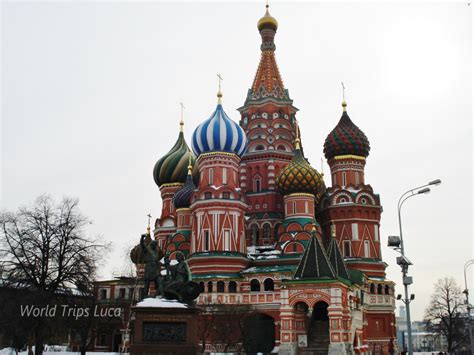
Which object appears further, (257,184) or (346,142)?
(257,184)

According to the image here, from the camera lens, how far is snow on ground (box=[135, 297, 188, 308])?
18.7m

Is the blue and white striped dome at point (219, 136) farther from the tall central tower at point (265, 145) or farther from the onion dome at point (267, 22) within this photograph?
the onion dome at point (267, 22)

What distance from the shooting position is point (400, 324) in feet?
442

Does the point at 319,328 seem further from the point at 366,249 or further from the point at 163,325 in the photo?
the point at 163,325

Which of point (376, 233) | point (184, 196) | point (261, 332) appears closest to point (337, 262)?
point (261, 332)

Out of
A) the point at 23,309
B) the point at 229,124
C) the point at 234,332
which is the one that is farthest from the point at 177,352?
the point at 229,124

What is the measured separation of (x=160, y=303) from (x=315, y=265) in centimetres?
1619

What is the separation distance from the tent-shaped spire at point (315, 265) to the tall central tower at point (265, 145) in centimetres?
1207

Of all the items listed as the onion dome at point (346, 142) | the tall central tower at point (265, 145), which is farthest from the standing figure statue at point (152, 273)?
the onion dome at point (346, 142)

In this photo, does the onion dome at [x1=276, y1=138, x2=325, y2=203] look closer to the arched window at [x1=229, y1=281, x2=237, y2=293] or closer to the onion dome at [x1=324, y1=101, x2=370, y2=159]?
the onion dome at [x1=324, y1=101, x2=370, y2=159]

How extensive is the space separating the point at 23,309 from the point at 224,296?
54.7 feet

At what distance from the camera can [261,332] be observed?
128 ft

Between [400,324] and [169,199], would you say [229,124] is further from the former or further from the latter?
[400,324]

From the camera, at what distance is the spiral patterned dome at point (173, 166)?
53.1 meters
